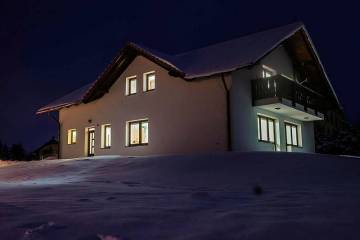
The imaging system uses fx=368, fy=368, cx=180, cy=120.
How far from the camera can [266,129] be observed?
17.2 m

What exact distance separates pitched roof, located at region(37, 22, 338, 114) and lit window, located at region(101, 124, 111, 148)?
1821mm

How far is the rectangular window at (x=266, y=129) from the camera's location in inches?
659

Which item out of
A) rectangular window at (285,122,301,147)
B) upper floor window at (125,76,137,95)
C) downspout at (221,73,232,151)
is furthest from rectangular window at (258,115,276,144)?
upper floor window at (125,76,137,95)

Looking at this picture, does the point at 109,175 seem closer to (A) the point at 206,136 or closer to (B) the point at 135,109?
(A) the point at 206,136

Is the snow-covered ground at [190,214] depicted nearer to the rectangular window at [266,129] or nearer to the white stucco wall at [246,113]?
the white stucco wall at [246,113]

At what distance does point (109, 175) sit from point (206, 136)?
5636 mm

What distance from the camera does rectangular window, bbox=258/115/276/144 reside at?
1673cm

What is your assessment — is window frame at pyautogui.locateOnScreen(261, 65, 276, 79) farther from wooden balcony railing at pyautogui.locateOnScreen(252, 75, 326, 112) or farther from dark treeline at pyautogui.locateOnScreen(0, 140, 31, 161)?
dark treeline at pyautogui.locateOnScreen(0, 140, 31, 161)

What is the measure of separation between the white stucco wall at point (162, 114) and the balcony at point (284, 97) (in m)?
2.15

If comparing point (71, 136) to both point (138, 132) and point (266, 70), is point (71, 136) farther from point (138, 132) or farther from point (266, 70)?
point (266, 70)

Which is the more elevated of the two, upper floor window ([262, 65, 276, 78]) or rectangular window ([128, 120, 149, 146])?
upper floor window ([262, 65, 276, 78])

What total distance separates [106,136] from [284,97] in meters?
9.39

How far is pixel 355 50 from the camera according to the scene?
114m

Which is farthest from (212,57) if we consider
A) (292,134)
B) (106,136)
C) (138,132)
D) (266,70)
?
(106,136)
